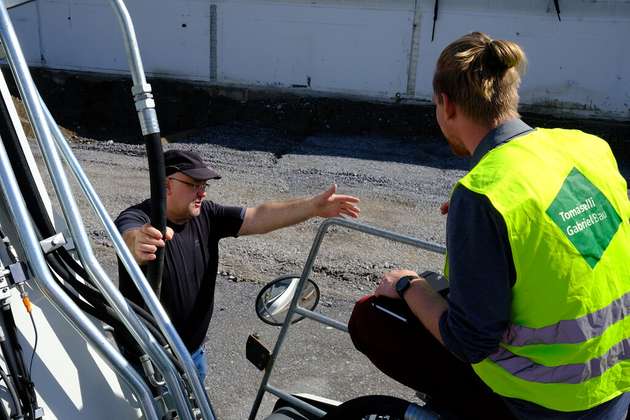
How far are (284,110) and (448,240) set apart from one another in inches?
570

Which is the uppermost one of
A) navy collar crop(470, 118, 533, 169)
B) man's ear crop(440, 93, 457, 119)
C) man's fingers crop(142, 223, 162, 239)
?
man's ear crop(440, 93, 457, 119)

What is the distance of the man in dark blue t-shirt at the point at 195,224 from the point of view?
344cm

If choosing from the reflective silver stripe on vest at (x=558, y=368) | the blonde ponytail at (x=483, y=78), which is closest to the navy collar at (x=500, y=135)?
the blonde ponytail at (x=483, y=78)

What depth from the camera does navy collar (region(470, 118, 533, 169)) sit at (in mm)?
1960

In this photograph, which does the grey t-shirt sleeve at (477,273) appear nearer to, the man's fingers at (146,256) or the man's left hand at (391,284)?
the man's left hand at (391,284)

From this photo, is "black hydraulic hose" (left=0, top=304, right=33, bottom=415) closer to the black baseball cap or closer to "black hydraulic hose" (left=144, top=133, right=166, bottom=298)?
"black hydraulic hose" (left=144, top=133, right=166, bottom=298)

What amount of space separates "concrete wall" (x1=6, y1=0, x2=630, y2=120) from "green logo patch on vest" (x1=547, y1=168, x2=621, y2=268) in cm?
1446

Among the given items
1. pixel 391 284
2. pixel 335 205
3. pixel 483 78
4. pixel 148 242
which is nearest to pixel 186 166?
pixel 335 205

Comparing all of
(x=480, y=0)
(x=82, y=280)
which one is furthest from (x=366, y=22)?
(x=82, y=280)

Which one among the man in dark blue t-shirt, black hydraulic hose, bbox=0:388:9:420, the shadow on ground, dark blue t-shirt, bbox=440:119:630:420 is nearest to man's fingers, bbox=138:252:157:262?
the man in dark blue t-shirt

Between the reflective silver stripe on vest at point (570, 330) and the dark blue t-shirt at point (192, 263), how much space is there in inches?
78.7

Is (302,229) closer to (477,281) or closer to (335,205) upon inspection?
(335,205)

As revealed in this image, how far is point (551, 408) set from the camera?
74.5 inches

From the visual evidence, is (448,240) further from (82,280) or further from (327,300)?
(327,300)
